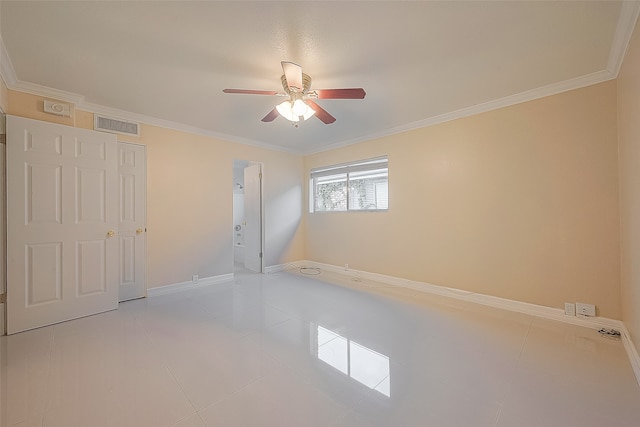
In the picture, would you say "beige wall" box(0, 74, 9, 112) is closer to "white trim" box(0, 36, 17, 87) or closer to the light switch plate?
"white trim" box(0, 36, 17, 87)

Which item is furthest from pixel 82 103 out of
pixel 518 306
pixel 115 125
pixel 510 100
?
pixel 518 306

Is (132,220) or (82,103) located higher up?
(82,103)

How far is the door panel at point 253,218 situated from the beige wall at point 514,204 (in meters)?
2.38

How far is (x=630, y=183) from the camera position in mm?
1990

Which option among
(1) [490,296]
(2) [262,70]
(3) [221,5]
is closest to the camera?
(3) [221,5]

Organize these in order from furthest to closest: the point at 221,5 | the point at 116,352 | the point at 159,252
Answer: the point at 159,252, the point at 116,352, the point at 221,5

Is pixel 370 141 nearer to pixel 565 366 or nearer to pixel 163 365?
pixel 565 366

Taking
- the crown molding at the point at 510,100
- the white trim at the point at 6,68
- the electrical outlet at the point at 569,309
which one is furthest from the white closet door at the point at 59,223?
the electrical outlet at the point at 569,309

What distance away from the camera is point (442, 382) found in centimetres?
170

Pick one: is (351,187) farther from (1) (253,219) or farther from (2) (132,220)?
(2) (132,220)

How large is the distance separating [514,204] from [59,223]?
5261 mm

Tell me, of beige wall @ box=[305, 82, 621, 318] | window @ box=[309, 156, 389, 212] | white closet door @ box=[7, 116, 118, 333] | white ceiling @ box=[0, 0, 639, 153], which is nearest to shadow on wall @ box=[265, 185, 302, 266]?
→ window @ box=[309, 156, 389, 212]

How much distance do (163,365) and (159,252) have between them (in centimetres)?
217

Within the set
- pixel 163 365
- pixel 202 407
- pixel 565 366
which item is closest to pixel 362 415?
pixel 202 407
